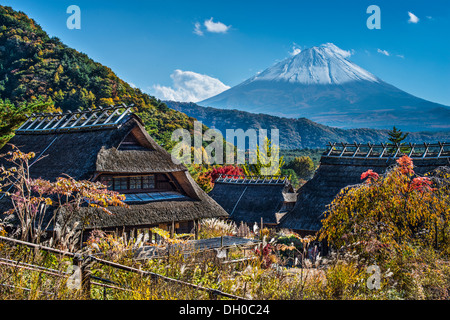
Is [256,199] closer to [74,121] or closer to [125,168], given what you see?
[74,121]

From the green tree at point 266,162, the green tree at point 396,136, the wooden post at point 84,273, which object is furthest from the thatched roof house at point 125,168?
the green tree at point 266,162

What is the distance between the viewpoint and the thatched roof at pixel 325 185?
20.1m

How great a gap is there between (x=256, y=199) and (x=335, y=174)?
7625mm

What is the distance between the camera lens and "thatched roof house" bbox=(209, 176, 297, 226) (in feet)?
87.8

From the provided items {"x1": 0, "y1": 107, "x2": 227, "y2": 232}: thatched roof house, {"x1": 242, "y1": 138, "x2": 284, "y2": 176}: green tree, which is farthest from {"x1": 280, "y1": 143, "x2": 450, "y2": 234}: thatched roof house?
{"x1": 242, "y1": 138, "x2": 284, "y2": 176}: green tree

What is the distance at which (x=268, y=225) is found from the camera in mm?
26234

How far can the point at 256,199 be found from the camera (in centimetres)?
2792

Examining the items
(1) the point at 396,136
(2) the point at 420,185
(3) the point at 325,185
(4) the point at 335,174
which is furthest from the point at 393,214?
(1) the point at 396,136

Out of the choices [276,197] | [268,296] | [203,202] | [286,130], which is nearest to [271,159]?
[276,197]

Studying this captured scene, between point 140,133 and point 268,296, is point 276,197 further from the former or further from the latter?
point 268,296

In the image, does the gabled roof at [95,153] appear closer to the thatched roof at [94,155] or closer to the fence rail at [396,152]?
the thatched roof at [94,155]

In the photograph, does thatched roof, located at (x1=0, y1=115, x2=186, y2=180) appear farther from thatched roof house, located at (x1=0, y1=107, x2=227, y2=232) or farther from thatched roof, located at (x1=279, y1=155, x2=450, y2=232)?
thatched roof, located at (x1=279, y1=155, x2=450, y2=232)
